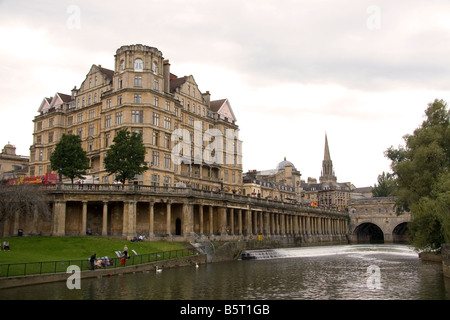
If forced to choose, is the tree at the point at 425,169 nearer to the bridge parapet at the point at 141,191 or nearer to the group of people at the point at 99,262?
the bridge parapet at the point at 141,191

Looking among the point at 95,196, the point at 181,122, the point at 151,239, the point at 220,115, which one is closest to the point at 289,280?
the point at 151,239

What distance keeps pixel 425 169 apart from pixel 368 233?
98.9 meters

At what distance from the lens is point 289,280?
37.2m

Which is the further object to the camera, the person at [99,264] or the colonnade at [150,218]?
the colonnade at [150,218]

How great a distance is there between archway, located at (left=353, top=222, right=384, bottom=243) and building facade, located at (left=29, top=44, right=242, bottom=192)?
2362 inches

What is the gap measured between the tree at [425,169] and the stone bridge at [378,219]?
73.0 meters

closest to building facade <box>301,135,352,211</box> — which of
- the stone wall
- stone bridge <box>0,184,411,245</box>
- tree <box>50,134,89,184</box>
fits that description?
stone bridge <box>0,184,411,245</box>

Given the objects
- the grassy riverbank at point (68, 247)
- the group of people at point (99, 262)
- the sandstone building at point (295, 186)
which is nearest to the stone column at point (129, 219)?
the grassy riverbank at point (68, 247)

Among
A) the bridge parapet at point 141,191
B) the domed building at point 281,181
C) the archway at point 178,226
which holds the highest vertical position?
the domed building at point 281,181

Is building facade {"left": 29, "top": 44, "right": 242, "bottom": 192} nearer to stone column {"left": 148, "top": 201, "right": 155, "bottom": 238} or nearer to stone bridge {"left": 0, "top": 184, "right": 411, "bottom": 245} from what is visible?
stone bridge {"left": 0, "top": 184, "right": 411, "bottom": 245}

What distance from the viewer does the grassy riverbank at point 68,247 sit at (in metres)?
41.9

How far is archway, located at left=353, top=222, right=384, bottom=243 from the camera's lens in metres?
139

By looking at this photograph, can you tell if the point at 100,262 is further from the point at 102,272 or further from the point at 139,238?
the point at 139,238

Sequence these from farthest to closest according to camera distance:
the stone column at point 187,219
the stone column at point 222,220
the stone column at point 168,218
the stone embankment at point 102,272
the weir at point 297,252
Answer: the stone column at point 222,220 → the weir at point 297,252 → the stone column at point 187,219 → the stone column at point 168,218 → the stone embankment at point 102,272
